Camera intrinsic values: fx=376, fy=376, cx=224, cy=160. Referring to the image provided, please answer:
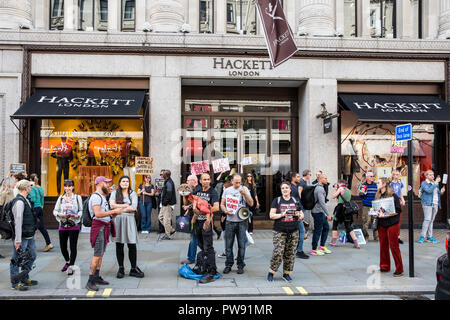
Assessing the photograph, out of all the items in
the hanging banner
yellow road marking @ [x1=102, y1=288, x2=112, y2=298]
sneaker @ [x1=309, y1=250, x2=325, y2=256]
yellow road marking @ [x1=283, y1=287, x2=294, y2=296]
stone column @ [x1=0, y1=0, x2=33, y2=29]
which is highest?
stone column @ [x1=0, y1=0, x2=33, y2=29]

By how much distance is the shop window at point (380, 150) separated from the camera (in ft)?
45.9

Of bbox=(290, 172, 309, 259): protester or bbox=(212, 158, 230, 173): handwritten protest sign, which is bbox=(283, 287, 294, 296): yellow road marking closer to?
bbox=(290, 172, 309, 259): protester

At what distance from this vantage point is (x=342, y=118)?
45.7 feet

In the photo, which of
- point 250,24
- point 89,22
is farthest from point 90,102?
point 250,24

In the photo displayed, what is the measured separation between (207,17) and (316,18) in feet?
13.2

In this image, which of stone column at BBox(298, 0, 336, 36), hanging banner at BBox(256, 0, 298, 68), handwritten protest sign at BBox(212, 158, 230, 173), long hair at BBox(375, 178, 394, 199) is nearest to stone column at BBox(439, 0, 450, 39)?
stone column at BBox(298, 0, 336, 36)

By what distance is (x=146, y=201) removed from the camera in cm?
1231

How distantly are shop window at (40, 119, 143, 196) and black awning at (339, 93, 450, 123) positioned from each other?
7.68 metres

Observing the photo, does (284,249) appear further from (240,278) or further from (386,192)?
(386,192)

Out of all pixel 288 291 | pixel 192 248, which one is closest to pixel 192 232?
pixel 192 248

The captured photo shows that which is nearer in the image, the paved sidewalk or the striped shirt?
the paved sidewalk

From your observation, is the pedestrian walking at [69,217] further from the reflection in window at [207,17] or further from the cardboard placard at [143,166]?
the reflection in window at [207,17]

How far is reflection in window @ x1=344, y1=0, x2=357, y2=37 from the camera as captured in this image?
14516 millimetres

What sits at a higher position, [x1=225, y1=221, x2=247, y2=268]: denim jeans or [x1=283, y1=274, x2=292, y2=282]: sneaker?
[x1=225, y1=221, x2=247, y2=268]: denim jeans
